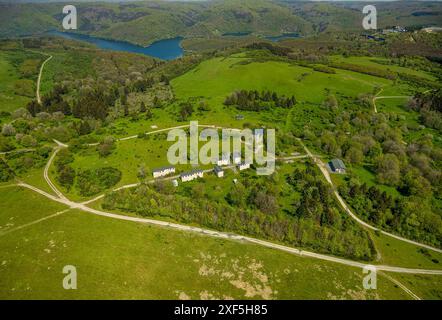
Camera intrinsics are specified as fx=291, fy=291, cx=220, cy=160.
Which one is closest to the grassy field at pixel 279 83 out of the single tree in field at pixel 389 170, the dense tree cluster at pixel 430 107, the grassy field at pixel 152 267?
the dense tree cluster at pixel 430 107

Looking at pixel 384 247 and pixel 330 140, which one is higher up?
pixel 330 140

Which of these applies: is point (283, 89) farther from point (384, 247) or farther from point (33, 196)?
point (33, 196)

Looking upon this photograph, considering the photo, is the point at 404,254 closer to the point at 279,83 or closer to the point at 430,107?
the point at 430,107

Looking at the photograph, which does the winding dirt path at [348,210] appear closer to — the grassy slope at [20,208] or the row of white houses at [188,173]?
the row of white houses at [188,173]

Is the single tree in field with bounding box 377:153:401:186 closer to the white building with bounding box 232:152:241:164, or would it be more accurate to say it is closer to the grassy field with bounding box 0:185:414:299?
the grassy field with bounding box 0:185:414:299
